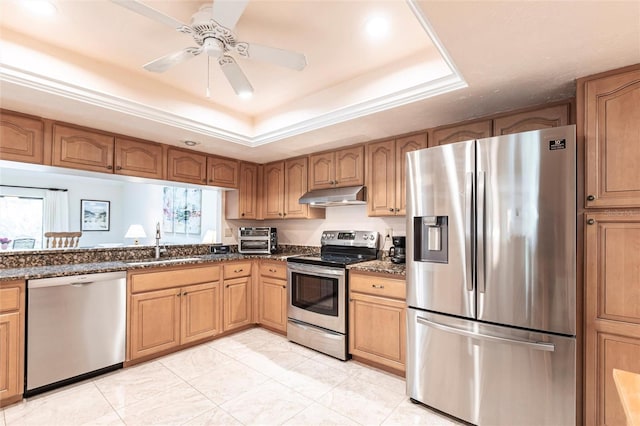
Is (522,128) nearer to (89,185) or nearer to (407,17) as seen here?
(407,17)

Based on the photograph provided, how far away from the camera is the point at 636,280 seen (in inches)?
63.0

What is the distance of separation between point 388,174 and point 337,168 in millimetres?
637

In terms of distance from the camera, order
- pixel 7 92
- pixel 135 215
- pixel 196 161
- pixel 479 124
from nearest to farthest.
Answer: pixel 7 92 < pixel 479 124 < pixel 196 161 < pixel 135 215

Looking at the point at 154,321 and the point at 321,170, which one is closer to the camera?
the point at 154,321

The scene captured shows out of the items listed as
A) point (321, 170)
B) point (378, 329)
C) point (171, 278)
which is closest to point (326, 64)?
point (321, 170)

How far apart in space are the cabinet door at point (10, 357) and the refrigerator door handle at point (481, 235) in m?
3.16

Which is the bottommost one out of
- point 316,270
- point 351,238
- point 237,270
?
point 237,270

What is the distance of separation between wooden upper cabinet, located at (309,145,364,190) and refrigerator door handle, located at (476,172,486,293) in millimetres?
1387

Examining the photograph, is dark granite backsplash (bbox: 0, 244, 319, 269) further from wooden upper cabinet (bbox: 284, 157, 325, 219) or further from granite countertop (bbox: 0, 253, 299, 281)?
wooden upper cabinet (bbox: 284, 157, 325, 219)

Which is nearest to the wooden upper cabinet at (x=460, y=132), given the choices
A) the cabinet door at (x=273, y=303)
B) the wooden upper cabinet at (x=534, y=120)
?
the wooden upper cabinet at (x=534, y=120)

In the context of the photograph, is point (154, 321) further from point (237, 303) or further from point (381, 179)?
point (381, 179)

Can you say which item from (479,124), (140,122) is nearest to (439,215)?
(479,124)

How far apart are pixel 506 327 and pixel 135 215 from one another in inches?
287

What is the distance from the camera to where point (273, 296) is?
11.7 ft
